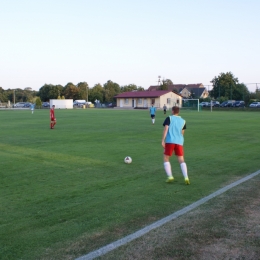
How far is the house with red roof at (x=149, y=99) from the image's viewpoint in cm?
8581

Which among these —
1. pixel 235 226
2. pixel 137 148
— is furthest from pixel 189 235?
pixel 137 148

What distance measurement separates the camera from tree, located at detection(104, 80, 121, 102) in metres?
114

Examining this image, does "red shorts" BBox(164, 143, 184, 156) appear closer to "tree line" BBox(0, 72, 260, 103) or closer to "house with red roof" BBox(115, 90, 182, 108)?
"tree line" BBox(0, 72, 260, 103)

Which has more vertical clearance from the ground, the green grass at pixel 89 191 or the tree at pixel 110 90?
the tree at pixel 110 90

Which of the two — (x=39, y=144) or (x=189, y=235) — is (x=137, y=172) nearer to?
(x=189, y=235)

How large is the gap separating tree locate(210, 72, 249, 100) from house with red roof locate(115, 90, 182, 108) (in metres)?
9.06

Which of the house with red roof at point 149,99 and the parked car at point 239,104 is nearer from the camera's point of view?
the parked car at point 239,104

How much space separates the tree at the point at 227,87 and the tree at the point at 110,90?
119 feet

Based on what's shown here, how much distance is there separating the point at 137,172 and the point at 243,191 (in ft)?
9.98

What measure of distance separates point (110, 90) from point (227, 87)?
4378cm

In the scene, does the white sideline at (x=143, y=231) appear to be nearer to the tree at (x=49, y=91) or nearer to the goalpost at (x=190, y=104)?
the goalpost at (x=190, y=104)

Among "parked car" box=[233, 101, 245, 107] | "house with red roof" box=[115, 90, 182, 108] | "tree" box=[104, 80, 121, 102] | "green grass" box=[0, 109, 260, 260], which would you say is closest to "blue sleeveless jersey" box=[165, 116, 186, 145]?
"green grass" box=[0, 109, 260, 260]

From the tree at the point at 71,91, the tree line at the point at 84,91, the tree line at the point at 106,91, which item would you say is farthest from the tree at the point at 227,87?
the tree at the point at 71,91

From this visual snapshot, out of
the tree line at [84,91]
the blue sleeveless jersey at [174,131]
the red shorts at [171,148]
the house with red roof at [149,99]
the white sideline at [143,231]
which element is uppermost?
the tree line at [84,91]
